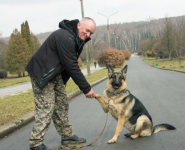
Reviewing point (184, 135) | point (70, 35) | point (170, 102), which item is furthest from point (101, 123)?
point (170, 102)

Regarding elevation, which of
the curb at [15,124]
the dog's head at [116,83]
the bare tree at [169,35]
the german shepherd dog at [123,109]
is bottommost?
the curb at [15,124]

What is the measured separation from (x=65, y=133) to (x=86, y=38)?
6.09 feet

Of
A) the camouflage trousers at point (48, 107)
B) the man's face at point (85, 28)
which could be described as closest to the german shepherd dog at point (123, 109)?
the camouflage trousers at point (48, 107)

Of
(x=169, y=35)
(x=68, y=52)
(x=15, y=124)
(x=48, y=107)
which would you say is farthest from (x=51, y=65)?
(x=169, y=35)

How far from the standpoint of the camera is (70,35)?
3.12m

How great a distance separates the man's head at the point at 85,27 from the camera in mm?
3221

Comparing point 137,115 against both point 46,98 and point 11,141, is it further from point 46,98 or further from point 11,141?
point 11,141

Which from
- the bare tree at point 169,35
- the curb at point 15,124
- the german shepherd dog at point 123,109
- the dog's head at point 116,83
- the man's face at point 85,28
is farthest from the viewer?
the bare tree at point 169,35

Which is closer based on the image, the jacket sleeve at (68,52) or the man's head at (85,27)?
the jacket sleeve at (68,52)

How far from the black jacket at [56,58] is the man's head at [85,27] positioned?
3.4 inches

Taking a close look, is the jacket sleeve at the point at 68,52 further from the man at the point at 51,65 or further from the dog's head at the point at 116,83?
the dog's head at the point at 116,83

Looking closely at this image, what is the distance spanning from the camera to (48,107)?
10.5ft

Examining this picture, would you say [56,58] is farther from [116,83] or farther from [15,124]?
[15,124]

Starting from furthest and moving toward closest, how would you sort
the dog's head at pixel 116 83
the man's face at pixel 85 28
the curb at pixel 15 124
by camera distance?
1. the curb at pixel 15 124
2. the dog's head at pixel 116 83
3. the man's face at pixel 85 28
